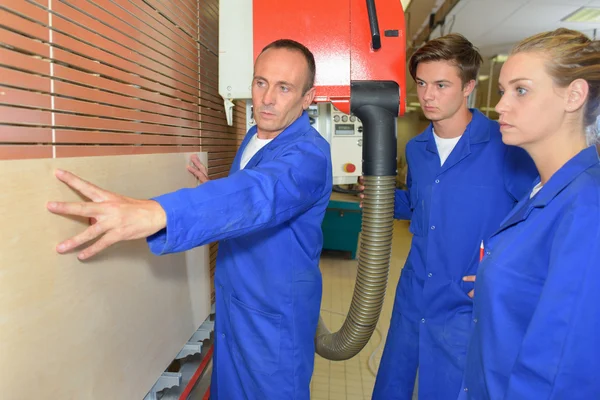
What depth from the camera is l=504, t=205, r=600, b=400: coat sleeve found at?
35.4 inches

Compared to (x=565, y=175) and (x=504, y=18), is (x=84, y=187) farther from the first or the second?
(x=504, y=18)

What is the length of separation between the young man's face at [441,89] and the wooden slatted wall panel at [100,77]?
39.0 inches

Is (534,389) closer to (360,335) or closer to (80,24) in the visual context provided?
(360,335)

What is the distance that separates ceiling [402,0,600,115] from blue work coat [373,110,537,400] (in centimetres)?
338

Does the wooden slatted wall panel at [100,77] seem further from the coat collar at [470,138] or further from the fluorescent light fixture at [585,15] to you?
the fluorescent light fixture at [585,15]

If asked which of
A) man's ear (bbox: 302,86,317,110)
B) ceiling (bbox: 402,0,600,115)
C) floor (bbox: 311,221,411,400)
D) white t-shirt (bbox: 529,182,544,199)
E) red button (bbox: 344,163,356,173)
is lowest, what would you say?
floor (bbox: 311,221,411,400)

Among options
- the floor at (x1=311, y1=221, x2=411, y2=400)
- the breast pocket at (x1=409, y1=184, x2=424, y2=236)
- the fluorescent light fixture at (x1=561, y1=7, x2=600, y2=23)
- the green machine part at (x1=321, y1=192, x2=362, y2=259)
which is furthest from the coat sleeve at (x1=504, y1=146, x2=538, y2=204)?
the fluorescent light fixture at (x1=561, y1=7, x2=600, y2=23)

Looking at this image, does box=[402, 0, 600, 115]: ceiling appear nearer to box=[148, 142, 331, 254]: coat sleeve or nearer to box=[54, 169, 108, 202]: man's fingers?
box=[148, 142, 331, 254]: coat sleeve

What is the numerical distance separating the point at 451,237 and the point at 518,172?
1.19 feet

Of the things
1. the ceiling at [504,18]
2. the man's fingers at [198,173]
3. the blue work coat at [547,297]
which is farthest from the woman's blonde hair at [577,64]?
the ceiling at [504,18]

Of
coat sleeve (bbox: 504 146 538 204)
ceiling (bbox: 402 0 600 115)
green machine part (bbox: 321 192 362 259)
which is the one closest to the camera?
coat sleeve (bbox: 504 146 538 204)

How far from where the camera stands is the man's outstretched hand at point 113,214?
80cm

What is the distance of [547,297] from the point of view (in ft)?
3.03

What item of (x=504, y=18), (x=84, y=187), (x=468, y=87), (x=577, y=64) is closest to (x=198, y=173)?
(x=84, y=187)
